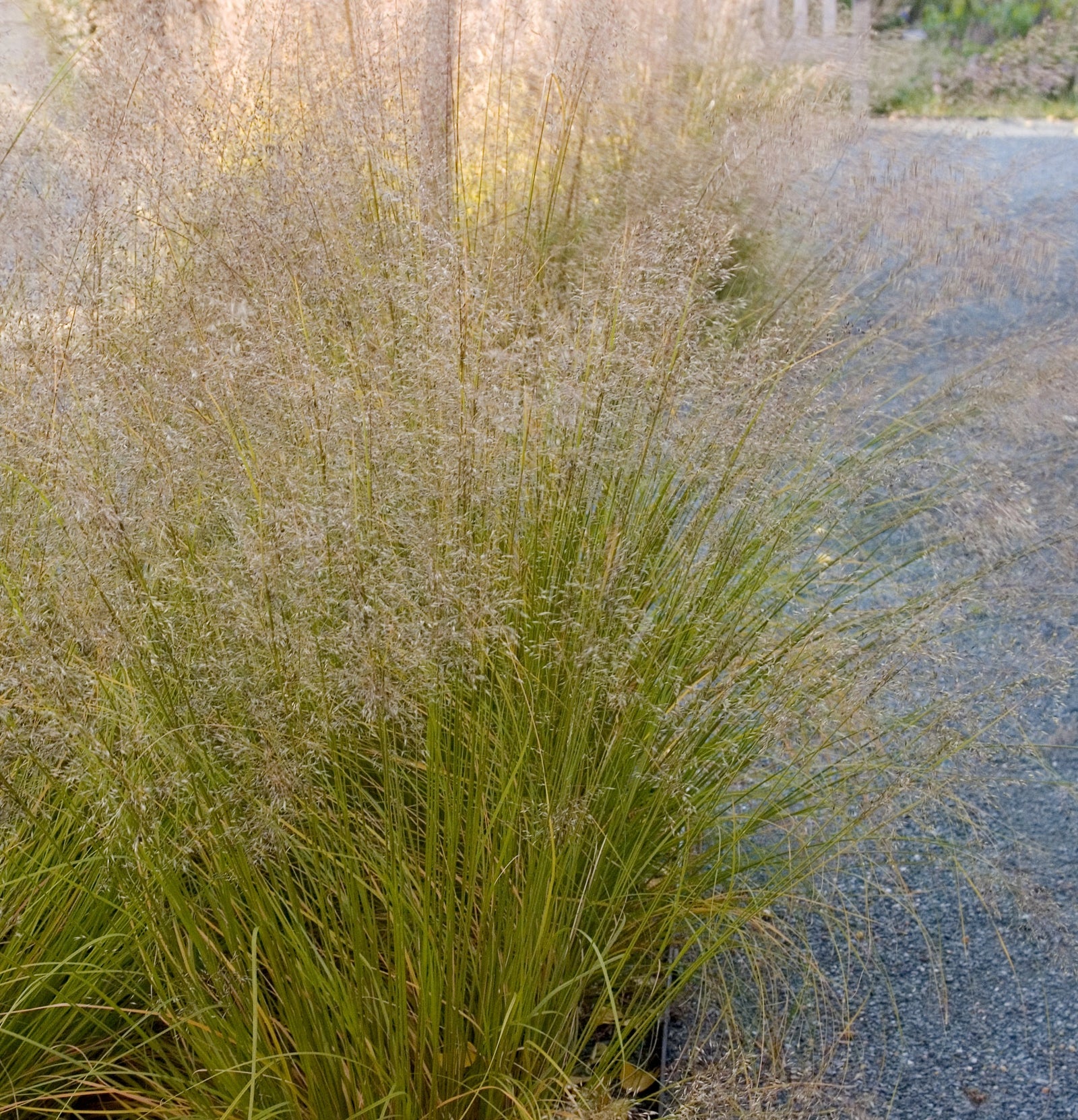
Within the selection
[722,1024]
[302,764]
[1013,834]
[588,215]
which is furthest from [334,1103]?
[588,215]

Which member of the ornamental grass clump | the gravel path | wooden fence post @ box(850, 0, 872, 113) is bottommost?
the gravel path

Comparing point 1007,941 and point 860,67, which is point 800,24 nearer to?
point 860,67

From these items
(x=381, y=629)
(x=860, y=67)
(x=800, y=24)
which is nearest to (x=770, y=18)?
(x=800, y=24)

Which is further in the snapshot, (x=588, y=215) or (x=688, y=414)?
(x=588, y=215)

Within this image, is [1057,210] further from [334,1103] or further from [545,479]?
[334,1103]

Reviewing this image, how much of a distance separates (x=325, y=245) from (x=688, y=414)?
0.68 m

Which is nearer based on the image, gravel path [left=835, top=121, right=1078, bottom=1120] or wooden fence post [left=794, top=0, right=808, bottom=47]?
gravel path [left=835, top=121, right=1078, bottom=1120]

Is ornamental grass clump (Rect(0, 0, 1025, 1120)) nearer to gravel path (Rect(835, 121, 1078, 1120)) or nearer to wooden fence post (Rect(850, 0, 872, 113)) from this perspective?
gravel path (Rect(835, 121, 1078, 1120))

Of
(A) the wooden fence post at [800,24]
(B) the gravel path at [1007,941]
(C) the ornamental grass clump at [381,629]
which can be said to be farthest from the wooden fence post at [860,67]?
(C) the ornamental grass clump at [381,629]

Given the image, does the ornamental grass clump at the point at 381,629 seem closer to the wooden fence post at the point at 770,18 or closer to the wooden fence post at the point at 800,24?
the wooden fence post at the point at 800,24

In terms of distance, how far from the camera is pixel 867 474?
2.16 metres

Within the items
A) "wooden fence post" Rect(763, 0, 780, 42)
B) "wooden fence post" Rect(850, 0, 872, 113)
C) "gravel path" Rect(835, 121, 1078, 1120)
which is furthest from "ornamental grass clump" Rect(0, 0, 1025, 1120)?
"wooden fence post" Rect(763, 0, 780, 42)

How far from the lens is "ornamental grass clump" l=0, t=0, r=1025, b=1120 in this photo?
1373 mm

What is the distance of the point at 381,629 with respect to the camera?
1260 millimetres
